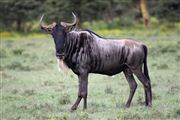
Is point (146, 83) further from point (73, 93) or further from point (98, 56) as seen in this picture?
point (73, 93)

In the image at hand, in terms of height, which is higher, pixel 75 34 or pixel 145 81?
pixel 75 34

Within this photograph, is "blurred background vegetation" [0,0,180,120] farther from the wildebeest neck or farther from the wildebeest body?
the wildebeest neck

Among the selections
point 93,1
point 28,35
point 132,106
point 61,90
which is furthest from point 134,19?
point 132,106

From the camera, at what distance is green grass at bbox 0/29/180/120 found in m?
11.8

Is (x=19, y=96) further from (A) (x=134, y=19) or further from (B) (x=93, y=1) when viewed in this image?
(A) (x=134, y=19)

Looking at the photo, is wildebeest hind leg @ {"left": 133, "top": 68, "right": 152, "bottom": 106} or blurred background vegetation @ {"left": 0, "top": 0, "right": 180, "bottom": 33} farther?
blurred background vegetation @ {"left": 0, "top": 0, "right": 180, "bottom": 33}

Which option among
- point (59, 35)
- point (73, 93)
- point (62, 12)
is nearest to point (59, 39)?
point (59, 35)

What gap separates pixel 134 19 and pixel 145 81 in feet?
149

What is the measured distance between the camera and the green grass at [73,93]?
11.8 metres

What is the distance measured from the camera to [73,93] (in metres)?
16.0

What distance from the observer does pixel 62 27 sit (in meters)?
12.2

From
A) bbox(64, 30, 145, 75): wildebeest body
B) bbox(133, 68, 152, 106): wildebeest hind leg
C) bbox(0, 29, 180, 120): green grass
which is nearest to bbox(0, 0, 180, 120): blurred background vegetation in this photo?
bbox(0, 29, 180, 120): green grass

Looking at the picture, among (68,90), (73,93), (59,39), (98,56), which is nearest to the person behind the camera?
(59,39)

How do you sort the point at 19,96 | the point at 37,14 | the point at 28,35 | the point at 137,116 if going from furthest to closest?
the point at 37,14 → the point at 28,35 → the point at 19,96 → the point at 137,116
